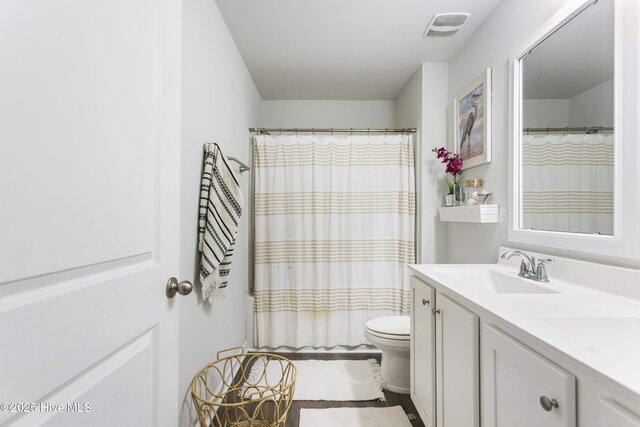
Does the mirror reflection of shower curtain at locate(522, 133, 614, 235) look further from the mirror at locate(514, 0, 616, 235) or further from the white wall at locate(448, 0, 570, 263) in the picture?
the white wall at locate(448, 0, 570, 263)

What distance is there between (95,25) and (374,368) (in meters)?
2.47

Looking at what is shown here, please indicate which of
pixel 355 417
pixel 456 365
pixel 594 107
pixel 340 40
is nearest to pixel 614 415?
pixel 456 365

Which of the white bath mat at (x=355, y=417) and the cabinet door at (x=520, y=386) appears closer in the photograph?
the cabinet door at (x=520, y=386)

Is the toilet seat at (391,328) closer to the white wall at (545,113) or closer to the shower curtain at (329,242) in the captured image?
the shower curtain at (329,242)

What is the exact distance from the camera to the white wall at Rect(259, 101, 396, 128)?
11.4 ft

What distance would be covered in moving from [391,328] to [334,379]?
57 centimetres

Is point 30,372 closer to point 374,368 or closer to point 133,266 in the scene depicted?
point 133,266

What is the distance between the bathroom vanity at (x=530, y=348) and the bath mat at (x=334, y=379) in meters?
0.52

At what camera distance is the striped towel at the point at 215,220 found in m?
1.60

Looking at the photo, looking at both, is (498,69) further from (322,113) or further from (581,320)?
(322,113)

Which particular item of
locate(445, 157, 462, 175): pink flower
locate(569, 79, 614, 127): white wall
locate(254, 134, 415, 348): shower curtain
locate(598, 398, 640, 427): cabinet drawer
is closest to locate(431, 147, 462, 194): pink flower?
locate(445, 157, 462, 175): pink flower

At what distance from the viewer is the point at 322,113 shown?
137 inches

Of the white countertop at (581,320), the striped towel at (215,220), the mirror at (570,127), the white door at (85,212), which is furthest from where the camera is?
the striped towel at (215,220)

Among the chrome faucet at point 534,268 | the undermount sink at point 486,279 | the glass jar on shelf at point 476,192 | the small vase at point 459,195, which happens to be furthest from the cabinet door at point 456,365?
the small vase at point 459,195
